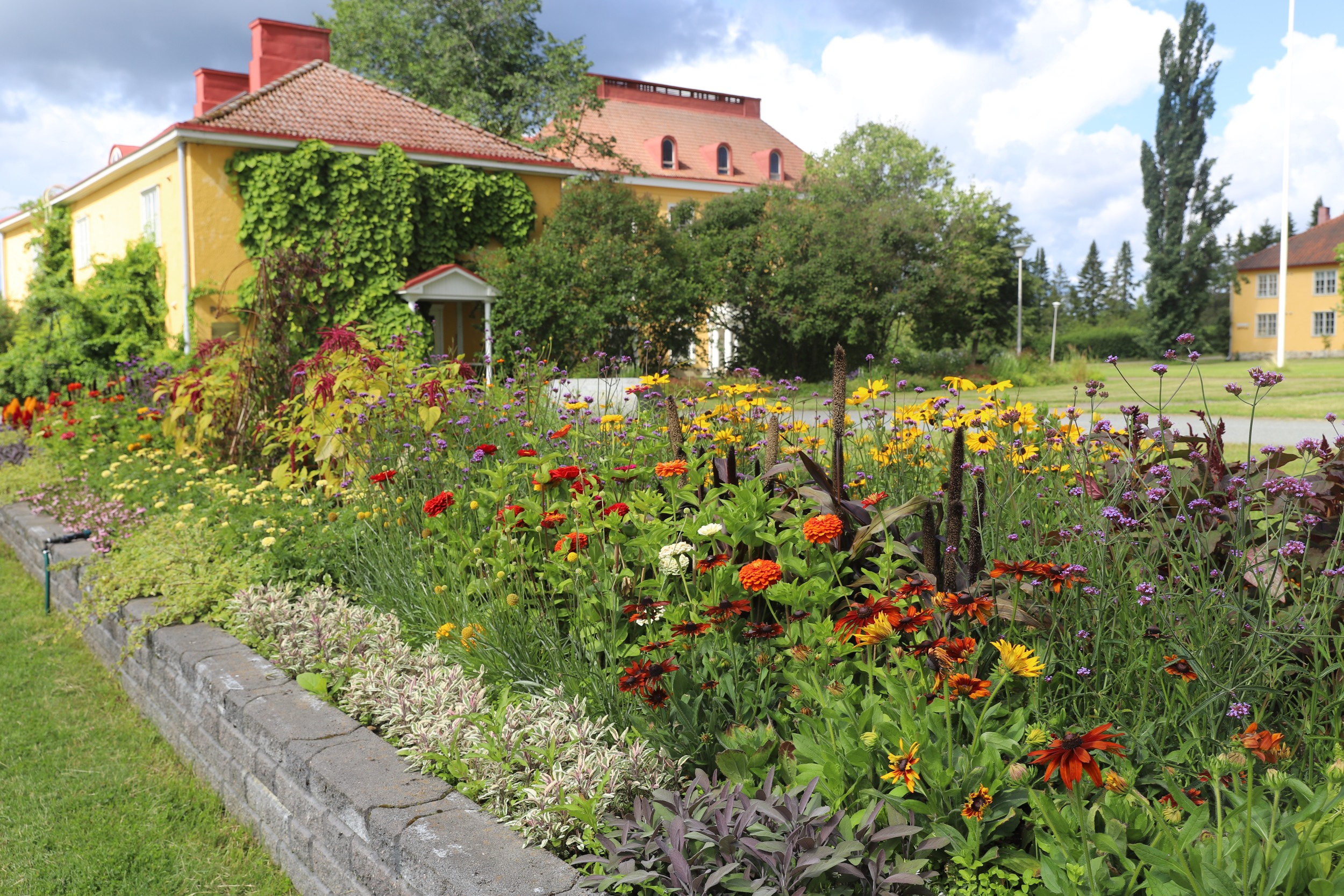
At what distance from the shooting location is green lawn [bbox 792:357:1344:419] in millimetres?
11719

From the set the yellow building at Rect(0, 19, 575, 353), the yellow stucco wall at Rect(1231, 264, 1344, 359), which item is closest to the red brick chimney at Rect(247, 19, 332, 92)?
the yellow building at Rect(0, 19, 575, 353)

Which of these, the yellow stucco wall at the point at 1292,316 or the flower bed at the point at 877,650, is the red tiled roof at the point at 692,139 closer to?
the yellow stucco wall at the point at 1292,316

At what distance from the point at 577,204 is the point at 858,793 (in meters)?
15.9

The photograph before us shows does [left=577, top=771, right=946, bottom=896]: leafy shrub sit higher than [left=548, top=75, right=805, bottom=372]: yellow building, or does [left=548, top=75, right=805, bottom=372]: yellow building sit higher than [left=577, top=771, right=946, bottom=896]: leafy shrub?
[left=548, top=75, right=805, bottom=372]: yellow building

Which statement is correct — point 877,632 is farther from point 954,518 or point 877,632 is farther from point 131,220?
point 131,220

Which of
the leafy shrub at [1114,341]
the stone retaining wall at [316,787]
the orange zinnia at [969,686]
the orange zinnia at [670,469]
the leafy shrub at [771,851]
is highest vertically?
the leafy shrub at [1114,341]

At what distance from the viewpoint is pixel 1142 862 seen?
143cm

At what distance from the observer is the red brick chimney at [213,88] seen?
18.2 meters

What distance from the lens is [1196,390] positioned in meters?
16.8

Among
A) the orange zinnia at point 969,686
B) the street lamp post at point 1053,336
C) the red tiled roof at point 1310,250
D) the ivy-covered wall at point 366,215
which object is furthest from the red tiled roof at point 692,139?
the orange zinnia at point 969,686

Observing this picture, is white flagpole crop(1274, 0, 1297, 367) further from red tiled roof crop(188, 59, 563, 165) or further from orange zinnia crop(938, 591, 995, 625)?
orange zinnia crop(938, 591, 995, 625)

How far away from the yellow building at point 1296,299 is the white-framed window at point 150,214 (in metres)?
A: 44.1

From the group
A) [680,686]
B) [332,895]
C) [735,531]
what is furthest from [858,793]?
[332,895]

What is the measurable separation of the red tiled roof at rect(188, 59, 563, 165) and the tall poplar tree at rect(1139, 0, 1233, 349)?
3323cm
